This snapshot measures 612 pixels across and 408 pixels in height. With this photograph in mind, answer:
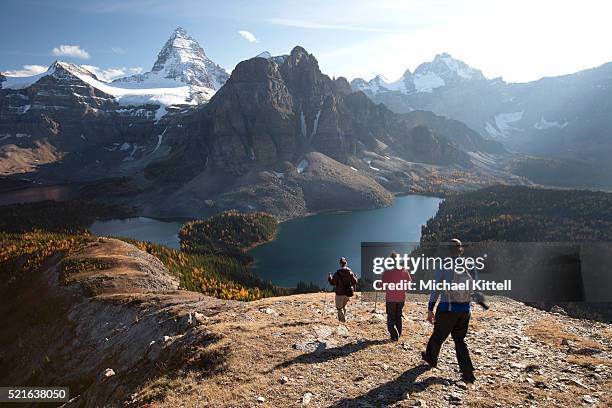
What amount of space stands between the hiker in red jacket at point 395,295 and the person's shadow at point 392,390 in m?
3.12

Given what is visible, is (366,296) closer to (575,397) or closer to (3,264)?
(575,397)

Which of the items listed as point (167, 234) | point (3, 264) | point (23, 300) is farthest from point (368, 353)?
point (167, 234)

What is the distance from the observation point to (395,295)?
1532 centimetres

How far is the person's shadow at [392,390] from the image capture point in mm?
11047

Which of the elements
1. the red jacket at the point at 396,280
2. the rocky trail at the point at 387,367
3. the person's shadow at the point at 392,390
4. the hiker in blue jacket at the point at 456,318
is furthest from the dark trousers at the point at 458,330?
the red jacket at the point at 396,280

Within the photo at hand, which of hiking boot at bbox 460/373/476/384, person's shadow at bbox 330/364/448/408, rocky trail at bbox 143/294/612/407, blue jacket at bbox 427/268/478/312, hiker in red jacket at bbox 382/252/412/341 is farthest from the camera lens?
hiker in red jacket at bbox 382/252/412/341

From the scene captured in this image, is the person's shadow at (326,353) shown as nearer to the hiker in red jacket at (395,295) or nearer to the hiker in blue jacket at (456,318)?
the hiker in red jacket at (395,295)

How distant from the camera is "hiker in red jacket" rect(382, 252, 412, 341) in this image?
603 inches

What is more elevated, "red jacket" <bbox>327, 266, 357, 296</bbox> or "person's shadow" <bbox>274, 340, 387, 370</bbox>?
"red jacket" <bbox>327, 266, 357, 296</bbox>

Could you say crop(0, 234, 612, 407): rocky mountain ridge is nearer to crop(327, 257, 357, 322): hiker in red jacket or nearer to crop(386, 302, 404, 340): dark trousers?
crop(386, 302, 404, 340): dark trousers

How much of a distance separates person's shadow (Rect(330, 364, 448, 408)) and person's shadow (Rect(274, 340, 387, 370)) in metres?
2.67

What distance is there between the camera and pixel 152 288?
36844 mm

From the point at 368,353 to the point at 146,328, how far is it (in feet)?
50.0

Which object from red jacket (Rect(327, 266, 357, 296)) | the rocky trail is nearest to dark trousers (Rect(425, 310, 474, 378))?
the rocky trail
